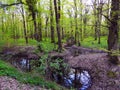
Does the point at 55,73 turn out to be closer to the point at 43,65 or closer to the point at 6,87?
the point at 43,65

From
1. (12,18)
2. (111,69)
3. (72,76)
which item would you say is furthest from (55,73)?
(12,18)

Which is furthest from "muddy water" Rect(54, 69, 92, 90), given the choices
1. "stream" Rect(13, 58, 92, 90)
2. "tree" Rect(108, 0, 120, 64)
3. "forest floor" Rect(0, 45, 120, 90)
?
"tree" Rect(108, 0, 120, 64)

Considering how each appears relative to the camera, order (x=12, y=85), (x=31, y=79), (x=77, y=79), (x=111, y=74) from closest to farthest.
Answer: (x=12, y=85), (x=31, y=79), (x=111, y=74), (x=77, y=79)

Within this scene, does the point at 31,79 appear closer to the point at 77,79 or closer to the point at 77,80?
the point at 77,80

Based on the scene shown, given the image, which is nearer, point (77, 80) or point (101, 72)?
point (77, 80)

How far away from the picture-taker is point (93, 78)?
1216 cm

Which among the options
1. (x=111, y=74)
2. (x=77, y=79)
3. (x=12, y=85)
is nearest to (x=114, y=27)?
(x=111, y=74)


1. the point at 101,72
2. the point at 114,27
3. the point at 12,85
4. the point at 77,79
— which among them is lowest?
the point at 77,79

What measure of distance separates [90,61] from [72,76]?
3616 mm

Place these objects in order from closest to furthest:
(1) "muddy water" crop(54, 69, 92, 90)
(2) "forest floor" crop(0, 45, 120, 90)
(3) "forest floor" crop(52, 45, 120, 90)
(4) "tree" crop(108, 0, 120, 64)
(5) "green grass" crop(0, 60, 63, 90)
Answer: (5) "green grass" crop(0, 60, 63, 90) → (2) "forest floor" crop(0, 45, 120, 90) → (3) "forest floor" crop(52, 45, 120, 90) → (1) "muddy water" crop(54, 69, 92, 90) → (4) "tree" crop(108, 0, 120, 64)

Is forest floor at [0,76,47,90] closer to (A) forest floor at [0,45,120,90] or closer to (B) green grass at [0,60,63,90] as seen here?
(A) forest floor at [0,45,120,90]

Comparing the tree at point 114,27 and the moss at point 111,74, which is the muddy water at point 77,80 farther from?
the tree at point 114,27

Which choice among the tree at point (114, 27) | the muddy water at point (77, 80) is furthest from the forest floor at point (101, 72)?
the tree at point (114, 27)

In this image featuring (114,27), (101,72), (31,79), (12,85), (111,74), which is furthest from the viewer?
(101,72)
